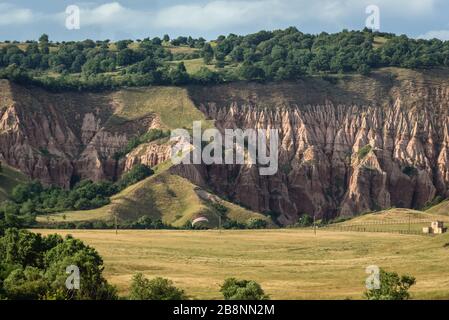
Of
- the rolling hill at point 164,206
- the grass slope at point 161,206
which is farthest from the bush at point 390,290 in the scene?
the grass slope at point 161,206

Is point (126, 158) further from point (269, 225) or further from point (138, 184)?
point (269, 225)

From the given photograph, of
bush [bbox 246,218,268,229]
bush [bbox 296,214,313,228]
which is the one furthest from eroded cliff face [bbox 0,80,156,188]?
bush [bbox 246,218,268,229]

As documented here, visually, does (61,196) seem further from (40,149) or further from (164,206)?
(40,149)

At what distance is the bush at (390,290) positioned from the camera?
270 feet

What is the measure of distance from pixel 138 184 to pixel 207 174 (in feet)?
63.7

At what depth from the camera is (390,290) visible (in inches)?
3295

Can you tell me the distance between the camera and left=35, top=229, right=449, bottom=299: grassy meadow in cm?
9744

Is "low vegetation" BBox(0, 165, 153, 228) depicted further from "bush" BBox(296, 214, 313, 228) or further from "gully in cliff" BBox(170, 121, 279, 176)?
"bush" BBox(296, 214, 313, 228)

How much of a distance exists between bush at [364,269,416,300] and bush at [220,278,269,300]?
762cm

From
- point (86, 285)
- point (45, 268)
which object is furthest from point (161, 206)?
point (86, 285)

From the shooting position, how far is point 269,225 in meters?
176

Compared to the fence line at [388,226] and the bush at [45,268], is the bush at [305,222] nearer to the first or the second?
the fence line at [388,226]

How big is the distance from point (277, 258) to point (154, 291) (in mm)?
44063
